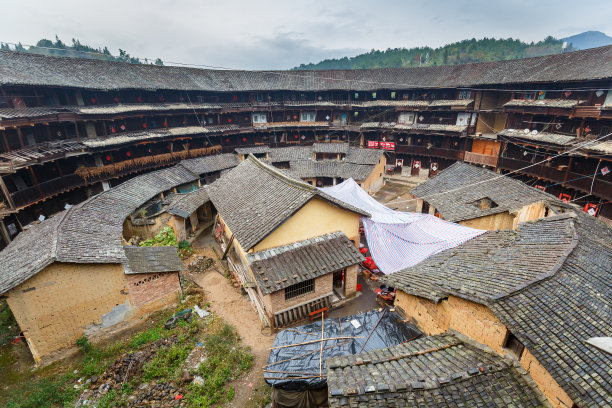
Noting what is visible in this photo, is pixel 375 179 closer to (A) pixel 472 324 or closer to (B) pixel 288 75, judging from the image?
(B) pixel 288 75

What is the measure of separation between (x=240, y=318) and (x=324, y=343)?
7.43 metres

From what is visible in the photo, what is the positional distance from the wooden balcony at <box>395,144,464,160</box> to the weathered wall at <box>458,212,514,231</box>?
21.8 metres

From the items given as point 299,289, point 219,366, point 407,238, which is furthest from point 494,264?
point 219,366

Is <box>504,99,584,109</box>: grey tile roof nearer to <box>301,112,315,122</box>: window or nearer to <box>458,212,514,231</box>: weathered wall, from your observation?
<box>458,212,514,231</box>: weathered wall

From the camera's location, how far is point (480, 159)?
37.2 m

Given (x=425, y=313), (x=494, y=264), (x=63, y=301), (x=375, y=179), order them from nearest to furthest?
(x=494, y=264) < (x=425, y=313) < (x=63, y=301) < (x=375, y=179)

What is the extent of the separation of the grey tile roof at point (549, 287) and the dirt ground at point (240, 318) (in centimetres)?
770

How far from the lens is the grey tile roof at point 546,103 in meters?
27.7

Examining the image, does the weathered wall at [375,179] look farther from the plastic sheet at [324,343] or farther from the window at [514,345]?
the window at [514,345]

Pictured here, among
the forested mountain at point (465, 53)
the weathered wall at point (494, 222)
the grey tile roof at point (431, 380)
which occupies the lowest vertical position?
the weathered wall at point (494, 222)

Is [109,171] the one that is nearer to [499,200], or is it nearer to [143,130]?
[143,130]

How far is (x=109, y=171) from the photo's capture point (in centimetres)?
3206

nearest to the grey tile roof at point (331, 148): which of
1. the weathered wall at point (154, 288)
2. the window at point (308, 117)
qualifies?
the window at point (308, 117)

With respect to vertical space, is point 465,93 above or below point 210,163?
above
